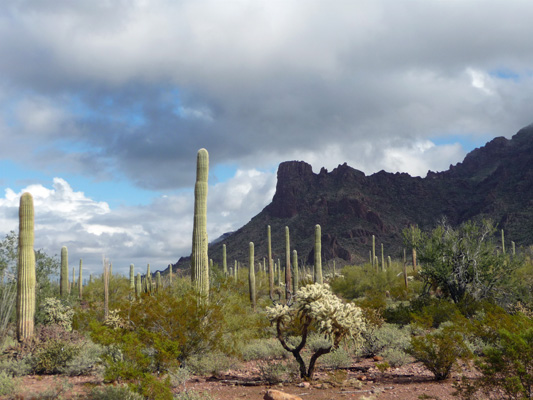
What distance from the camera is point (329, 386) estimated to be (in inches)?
387

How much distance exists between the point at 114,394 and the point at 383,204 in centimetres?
9060

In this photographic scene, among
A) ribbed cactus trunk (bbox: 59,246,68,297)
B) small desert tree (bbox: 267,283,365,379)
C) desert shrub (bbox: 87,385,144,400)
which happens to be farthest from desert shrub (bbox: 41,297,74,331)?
small desert tree (bbox: 267,283,365,379)

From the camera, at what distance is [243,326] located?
47.9 feet

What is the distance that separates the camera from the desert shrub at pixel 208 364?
11406mm

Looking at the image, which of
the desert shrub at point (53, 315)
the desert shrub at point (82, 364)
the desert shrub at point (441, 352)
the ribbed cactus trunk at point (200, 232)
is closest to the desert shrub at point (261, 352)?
the ribbed cactus trunk at point (200, 232)

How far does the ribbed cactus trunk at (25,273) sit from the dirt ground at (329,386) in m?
2.68

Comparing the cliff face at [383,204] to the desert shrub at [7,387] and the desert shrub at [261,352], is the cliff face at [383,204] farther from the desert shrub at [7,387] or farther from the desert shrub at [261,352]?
the desert shrub at [7,387]

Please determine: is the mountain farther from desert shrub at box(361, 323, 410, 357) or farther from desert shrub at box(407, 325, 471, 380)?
desert shrub at box(407, 325, 471, 380)

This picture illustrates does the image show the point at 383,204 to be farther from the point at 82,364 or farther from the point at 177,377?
the point at 177,377

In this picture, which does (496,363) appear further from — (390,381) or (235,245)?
(235,245)

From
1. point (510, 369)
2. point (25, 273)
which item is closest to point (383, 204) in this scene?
point (25, 273)

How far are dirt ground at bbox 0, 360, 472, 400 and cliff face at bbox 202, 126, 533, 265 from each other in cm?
5830

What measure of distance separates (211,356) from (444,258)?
10180mm

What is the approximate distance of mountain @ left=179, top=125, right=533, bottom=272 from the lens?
76562mm
